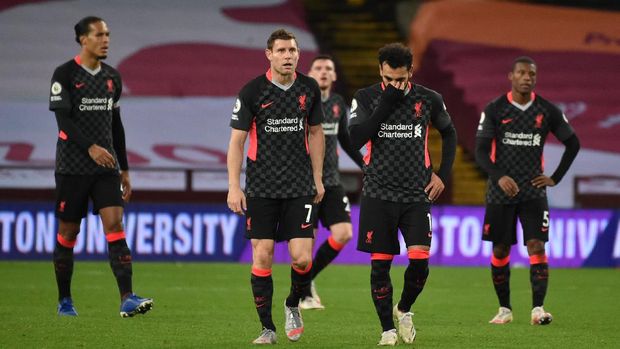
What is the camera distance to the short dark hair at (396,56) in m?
7.77

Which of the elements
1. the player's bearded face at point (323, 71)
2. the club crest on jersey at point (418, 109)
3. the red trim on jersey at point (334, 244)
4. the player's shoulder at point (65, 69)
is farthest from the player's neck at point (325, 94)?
the club crest on jersey at point (418, 109)

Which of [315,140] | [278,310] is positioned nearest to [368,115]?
[315,140]

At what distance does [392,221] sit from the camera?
8148 millimetres

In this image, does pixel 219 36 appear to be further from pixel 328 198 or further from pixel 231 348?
pixel 231 348

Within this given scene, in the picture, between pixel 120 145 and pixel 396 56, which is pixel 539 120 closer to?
pixel 396 56

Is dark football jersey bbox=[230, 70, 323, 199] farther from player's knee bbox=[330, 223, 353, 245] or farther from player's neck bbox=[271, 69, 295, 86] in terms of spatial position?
player's knee bbox=[330, 223, 353, 245]

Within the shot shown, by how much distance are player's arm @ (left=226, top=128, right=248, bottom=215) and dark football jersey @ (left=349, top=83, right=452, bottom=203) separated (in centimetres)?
74

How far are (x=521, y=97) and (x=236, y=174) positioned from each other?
324cm

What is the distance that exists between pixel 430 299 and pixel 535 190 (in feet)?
8.05

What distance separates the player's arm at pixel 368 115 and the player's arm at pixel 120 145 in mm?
2540

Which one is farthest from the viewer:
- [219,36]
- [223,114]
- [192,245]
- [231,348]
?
[219,36]

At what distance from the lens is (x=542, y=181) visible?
33.2 feet

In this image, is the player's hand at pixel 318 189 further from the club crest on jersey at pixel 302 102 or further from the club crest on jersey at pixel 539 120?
the club crest on jersey at pixel 539 120

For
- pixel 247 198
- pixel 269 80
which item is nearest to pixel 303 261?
pixel 247 198
